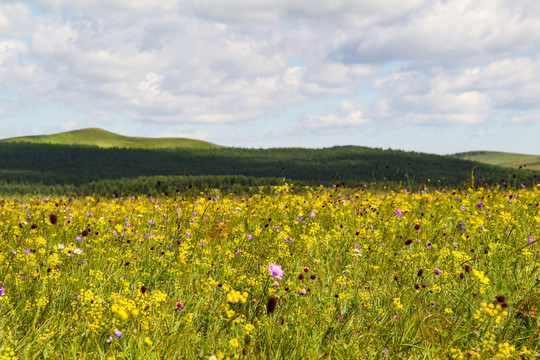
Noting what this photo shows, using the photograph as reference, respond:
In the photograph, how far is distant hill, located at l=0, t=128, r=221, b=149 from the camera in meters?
110

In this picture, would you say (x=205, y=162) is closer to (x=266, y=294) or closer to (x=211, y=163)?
(x=211, y=163)

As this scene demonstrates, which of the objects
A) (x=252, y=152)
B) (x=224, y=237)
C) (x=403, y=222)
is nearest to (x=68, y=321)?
(x=224, y=237)

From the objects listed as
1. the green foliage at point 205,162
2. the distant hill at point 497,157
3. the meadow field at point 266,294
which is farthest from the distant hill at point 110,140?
the meadow field at point 266,294

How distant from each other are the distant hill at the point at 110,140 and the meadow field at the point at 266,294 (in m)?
104

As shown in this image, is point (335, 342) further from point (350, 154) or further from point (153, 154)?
point (153, 154)

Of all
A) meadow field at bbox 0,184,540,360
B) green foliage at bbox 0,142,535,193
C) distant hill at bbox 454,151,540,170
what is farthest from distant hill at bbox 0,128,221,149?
meadow field at bbox 0,184,540,360

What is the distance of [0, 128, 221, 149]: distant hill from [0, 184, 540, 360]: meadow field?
103881 millimetres

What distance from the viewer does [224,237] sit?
586 cm

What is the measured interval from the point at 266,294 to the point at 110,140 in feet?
404

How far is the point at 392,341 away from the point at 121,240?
11.1 ft

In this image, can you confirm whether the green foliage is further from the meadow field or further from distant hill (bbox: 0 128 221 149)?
the meadow field

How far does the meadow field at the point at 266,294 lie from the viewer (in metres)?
2.70

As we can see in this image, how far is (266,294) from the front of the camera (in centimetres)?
365

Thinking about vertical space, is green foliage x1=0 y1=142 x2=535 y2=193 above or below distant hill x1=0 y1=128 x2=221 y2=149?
below
